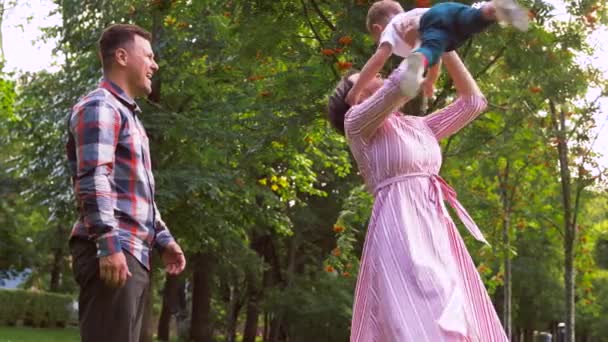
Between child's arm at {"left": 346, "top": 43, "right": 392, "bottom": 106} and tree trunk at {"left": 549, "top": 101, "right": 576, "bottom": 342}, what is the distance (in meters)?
13.2

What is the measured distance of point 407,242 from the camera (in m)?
4.17

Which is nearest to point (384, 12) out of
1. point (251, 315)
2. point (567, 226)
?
point (567, 226)

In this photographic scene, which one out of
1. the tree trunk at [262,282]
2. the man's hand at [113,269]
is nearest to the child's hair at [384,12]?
the man's hand at [113,269]

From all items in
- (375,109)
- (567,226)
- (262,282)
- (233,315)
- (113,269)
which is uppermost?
(262,282)

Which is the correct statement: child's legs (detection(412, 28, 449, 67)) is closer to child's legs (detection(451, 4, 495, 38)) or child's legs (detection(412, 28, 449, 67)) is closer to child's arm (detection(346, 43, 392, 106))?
child's legs (detection(451, 4, 495, 38))

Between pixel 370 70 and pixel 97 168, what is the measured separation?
3.89ft

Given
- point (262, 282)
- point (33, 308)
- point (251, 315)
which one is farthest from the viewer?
point (33, 308)

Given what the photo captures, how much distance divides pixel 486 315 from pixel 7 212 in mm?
30502

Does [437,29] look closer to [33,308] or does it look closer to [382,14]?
[382,14]

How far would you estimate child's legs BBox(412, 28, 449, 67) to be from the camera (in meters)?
3.71

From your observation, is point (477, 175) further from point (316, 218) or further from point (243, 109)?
point (316, 218)

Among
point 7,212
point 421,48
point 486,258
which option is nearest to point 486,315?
point 421,48

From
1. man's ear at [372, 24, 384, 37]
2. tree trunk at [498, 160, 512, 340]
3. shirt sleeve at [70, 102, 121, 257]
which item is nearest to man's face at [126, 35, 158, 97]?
shirt sleeve at [70, 102, 121, 257]

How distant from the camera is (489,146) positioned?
16.4 m
